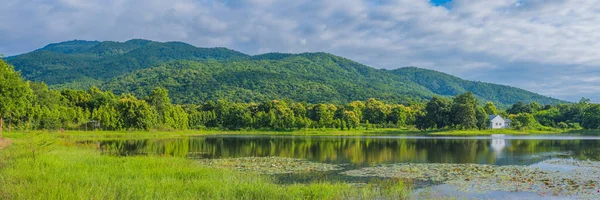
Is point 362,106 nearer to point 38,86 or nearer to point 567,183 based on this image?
point 38,86

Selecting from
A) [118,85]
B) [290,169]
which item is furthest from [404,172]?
[118,85]

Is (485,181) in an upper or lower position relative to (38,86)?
lower

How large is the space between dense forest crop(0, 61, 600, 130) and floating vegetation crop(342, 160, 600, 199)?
57975 millimetres

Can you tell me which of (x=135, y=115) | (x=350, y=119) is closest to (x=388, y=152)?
(x=135, y=115)

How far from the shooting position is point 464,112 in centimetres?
8875

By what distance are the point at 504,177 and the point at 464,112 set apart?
2864 inches

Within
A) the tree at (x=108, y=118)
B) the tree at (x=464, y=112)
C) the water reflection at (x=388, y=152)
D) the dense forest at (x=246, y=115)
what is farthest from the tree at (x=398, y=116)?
the tree at (x=108, y=118)

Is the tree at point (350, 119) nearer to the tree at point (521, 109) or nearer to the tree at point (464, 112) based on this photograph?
the tree at point (464, 112)

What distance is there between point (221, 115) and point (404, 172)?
96053 mm

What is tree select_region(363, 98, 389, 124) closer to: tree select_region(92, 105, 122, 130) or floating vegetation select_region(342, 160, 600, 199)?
tree select_region(92, 105, 122, 130)

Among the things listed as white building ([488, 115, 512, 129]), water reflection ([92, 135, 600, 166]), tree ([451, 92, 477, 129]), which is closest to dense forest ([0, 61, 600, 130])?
tree ([451, 92, 477, 129])

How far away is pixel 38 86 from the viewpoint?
267ft

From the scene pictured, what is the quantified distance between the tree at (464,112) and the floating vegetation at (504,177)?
64357 mm

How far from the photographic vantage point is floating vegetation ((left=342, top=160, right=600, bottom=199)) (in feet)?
56.0
